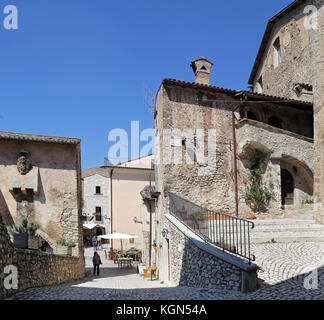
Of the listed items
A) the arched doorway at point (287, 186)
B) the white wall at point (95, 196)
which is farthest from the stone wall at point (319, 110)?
the white wall at point (95, 196)

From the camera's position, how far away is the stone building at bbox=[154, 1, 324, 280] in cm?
1606

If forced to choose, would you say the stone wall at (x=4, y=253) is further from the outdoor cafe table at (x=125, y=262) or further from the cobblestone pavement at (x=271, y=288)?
the outdoor cafe table at (x=125, y=262)

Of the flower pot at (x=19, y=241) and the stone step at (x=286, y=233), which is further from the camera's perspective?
the stone step at (x=286, y=233)

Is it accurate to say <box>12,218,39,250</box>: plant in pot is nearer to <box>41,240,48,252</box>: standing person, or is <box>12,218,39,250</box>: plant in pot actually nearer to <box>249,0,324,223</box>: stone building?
<box>41,240,48,252</box>: standing person

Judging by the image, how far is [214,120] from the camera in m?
17.1

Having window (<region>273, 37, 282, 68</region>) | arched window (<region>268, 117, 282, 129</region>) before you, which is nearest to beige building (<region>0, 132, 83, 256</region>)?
arched window (<region>268, 117, 282, 129</region>)

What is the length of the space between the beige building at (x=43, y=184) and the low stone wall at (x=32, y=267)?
1806 mm

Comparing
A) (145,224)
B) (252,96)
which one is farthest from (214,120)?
(145,224)

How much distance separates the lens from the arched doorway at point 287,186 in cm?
1816

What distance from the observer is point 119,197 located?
1298 inches

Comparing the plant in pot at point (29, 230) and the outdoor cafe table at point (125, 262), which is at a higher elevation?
the plant in pot at point (29, 230)

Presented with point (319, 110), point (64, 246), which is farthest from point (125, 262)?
point (319, 110)

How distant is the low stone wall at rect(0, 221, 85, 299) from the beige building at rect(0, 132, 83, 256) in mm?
1806

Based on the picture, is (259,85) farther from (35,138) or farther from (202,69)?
(35,138)
